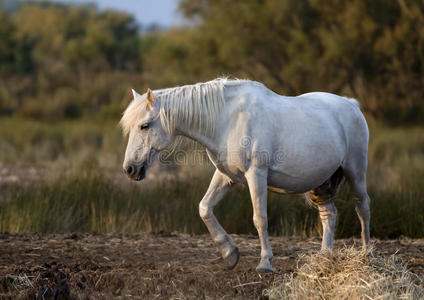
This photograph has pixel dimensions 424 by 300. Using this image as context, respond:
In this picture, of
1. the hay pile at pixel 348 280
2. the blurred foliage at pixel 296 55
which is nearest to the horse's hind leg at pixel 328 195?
the hay pile at pixel 348 280

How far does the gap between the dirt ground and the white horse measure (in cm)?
38

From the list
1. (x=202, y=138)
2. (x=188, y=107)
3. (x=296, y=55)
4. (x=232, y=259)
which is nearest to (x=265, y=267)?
(x=232, y=259)

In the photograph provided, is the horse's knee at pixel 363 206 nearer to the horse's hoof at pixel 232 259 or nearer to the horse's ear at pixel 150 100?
the horse's hoof at pixel 232 259

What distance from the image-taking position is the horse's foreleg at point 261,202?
16.6 ft

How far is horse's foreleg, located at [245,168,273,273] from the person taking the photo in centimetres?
507

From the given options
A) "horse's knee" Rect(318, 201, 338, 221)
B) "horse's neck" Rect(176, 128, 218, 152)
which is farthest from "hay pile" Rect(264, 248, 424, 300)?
"horse's neck" Rect(176, 128, 218, 152)

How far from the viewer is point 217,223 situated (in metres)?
5.41

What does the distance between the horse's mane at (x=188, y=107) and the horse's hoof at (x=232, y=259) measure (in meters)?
1.02

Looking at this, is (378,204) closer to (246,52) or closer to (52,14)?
(246,52)

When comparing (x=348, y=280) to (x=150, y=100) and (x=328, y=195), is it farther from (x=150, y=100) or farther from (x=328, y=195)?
(x=150, y=100)

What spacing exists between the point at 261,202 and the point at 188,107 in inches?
38.6

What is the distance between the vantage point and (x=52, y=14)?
Result: 54.9 m

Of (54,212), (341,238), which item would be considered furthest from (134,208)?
(341,238)

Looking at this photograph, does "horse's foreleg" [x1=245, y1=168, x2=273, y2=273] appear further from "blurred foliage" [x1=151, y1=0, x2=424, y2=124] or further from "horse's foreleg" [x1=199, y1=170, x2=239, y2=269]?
"blurred foliage" [x1=151, y1=0, x2=424, y2=124]
